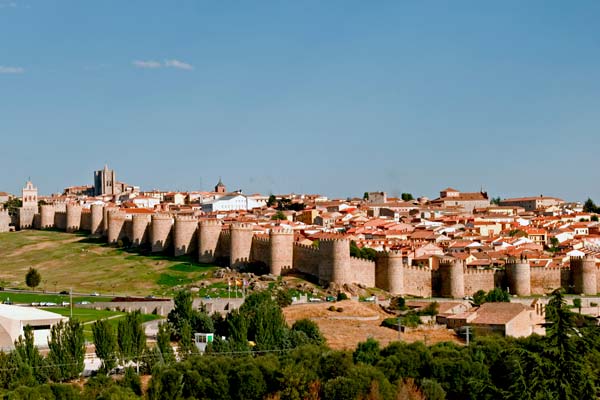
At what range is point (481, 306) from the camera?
41.2 metres

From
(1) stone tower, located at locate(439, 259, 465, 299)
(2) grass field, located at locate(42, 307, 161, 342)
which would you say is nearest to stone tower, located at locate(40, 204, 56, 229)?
(2) grass field, located at locate(42, 307, 161, 342)

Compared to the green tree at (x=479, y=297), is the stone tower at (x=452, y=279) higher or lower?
higher

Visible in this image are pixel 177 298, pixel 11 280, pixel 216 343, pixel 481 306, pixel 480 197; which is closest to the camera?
pixel 216 343

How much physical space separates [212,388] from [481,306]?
16976 millimetres

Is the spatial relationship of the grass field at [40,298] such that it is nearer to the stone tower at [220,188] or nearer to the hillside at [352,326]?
the hillside at [352,326]

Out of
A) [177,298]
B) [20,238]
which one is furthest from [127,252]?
[177,298]

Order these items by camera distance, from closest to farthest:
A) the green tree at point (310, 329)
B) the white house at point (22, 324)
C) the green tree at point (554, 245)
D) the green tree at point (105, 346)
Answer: the green tree at point (105, 346)
the white house at point (22, 324)
the green tree at point (310, 329)
the green tree at point (554, 245)

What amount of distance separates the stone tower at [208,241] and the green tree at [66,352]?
71.9 ft

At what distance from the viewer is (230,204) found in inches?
3553

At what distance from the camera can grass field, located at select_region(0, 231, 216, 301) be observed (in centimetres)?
4738

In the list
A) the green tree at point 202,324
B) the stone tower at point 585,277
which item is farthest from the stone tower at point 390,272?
the green tree at point 202,324

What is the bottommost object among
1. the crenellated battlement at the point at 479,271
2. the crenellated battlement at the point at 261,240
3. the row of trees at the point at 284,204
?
the crenellated battlement at the point at 479,271

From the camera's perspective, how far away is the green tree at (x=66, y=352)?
28438 mm

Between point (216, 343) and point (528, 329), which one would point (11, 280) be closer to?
point (216, 343)
